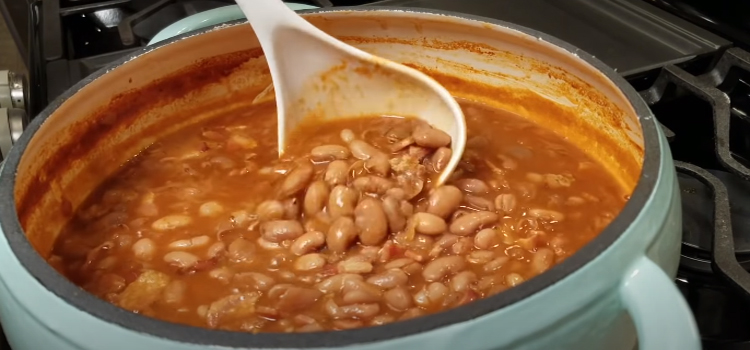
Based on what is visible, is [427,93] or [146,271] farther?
[427,93]

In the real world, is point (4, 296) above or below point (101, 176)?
above

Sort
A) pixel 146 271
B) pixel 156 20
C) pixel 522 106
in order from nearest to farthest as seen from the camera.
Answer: pixel 146 271, pixel 522 106, pixel 156 20

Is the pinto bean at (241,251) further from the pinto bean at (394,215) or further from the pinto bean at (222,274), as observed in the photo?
the pinto bean at (394,215)

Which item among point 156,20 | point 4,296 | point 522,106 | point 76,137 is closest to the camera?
point 4,296

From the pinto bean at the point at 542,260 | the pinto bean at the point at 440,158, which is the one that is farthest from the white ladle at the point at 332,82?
the pinto bean at the point at 542,260

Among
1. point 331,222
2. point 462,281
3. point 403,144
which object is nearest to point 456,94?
point 403,144

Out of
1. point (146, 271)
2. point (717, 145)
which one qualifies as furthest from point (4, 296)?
point (717, 145)

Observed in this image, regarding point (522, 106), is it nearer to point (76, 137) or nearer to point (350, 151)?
point (350, 151)
